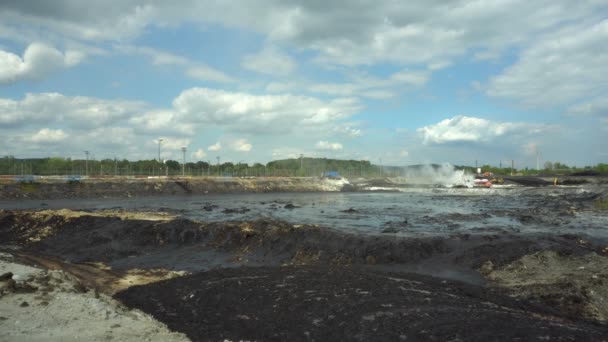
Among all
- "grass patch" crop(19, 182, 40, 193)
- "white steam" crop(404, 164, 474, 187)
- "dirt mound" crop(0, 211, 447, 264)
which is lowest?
"dirt mound" crop(0, 211, 447, 264)

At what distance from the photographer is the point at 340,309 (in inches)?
444

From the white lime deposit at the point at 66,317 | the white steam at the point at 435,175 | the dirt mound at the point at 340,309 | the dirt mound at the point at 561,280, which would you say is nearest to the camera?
the white lime deposit at the point at 66,317

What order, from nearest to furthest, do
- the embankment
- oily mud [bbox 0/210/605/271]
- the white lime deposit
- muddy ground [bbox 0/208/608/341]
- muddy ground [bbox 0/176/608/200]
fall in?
the white lime deposit, muddy ground [bbox 0/208/608/341], oily mud [bbox 0/210/605/271], the embankment, muddy ground [bbox 0/176/608/200]

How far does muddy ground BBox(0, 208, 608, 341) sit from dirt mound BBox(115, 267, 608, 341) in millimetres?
41

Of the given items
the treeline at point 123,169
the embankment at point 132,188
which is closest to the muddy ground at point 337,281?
the embankment at point 132,188

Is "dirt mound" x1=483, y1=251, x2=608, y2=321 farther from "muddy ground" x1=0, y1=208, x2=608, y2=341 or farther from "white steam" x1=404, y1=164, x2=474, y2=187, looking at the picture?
"white steam" x1=404, y1=164, x2=474, y2=187

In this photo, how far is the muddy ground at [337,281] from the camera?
10.1 meters

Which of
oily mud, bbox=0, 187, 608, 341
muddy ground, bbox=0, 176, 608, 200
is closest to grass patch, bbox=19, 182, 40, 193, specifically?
muddy ground, bbox=0, 176, 608, 200

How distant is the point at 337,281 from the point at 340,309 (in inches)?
98.3

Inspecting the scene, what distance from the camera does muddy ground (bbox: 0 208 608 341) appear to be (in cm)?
1013

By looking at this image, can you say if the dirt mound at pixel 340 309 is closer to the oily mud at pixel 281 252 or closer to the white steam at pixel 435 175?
the oily mud at pixel 281 252

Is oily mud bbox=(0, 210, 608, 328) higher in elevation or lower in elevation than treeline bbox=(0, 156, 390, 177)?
lower

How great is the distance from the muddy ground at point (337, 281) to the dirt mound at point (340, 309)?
0.04m

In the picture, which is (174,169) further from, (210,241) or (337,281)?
(337,281)
